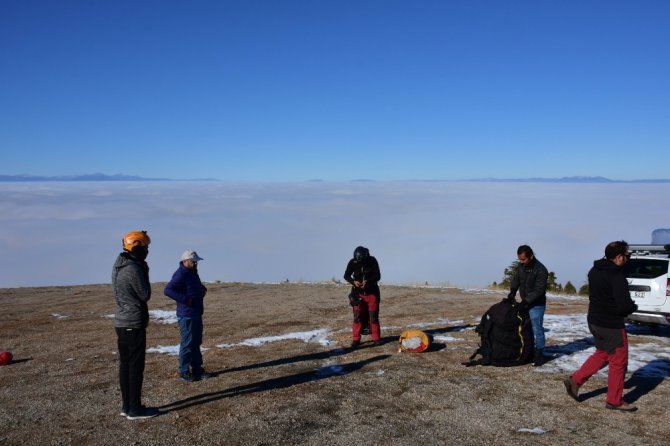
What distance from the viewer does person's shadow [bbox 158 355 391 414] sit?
743cm

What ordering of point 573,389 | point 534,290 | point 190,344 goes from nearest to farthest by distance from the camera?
1. point 573,389
2. point 190,344
3. point 534,290

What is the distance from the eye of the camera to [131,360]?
664cm

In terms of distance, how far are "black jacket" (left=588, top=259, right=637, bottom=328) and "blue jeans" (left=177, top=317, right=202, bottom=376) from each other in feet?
18.6

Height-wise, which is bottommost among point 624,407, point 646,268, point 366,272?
point 624,407

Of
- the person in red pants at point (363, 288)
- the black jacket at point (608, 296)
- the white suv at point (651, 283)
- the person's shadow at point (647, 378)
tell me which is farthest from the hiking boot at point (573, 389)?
the white suv at point (651, 283)

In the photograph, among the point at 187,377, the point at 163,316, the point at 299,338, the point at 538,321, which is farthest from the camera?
the point at 163,316

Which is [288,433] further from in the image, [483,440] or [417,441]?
[483,440]

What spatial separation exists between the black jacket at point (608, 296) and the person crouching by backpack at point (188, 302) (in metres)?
5.49

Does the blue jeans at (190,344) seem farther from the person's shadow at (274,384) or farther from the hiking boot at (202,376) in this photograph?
the person's shadow at (274,384)

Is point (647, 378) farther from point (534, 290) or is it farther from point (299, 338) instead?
point (299, 338)

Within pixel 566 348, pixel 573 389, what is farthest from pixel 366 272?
pixel 573 389

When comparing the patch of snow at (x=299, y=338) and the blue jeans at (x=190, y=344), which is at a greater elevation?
the blue jeans at (x=190, y=344)

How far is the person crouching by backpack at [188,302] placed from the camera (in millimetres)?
8086

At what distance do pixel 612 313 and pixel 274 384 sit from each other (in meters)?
4.95
